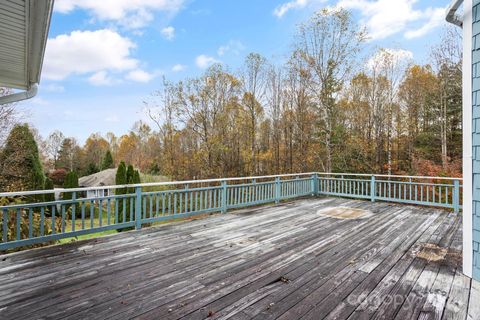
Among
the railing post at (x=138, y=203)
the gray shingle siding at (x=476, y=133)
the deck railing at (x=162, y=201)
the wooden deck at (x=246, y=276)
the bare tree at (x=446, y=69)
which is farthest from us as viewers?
the bare tree at (x=446, y=69)

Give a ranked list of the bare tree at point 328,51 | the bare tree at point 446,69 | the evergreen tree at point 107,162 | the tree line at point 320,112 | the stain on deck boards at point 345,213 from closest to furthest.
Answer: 1. the stain on deck boards at point 345,213
2. the bare tree at point 446,69
3. the bare tree at point 328,51
4. the tree line at point 320,112
5. the evergreen tree at point 107,162

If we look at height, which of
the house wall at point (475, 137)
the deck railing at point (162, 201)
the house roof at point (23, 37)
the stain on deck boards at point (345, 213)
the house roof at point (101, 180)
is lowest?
the house roof at point (101, 180)

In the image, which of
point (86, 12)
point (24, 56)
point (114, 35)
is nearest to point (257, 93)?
point (114, 35)

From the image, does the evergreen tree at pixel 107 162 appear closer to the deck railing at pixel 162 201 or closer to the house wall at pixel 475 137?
the deck railing at pixel 162 201

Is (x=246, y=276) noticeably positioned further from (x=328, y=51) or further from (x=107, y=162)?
(x=107, y=162)

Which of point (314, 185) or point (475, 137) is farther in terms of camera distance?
point (314, 185)

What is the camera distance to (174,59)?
1331 centimetres

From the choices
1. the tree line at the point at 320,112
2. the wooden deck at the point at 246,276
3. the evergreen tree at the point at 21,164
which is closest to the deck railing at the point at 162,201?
the wooden deck at the point at 246,276

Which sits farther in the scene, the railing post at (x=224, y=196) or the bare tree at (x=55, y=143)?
the bare tree at (x=55, y=143)

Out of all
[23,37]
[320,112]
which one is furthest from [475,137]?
[320,112]

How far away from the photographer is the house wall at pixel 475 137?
2.45 m

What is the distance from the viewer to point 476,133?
246 centimetres

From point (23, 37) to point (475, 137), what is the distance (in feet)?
14.5

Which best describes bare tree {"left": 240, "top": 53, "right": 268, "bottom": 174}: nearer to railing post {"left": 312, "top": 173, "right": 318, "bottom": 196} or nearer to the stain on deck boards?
railing post {"left": 312, "top": 173, "right": 318, "bottom": 196}
